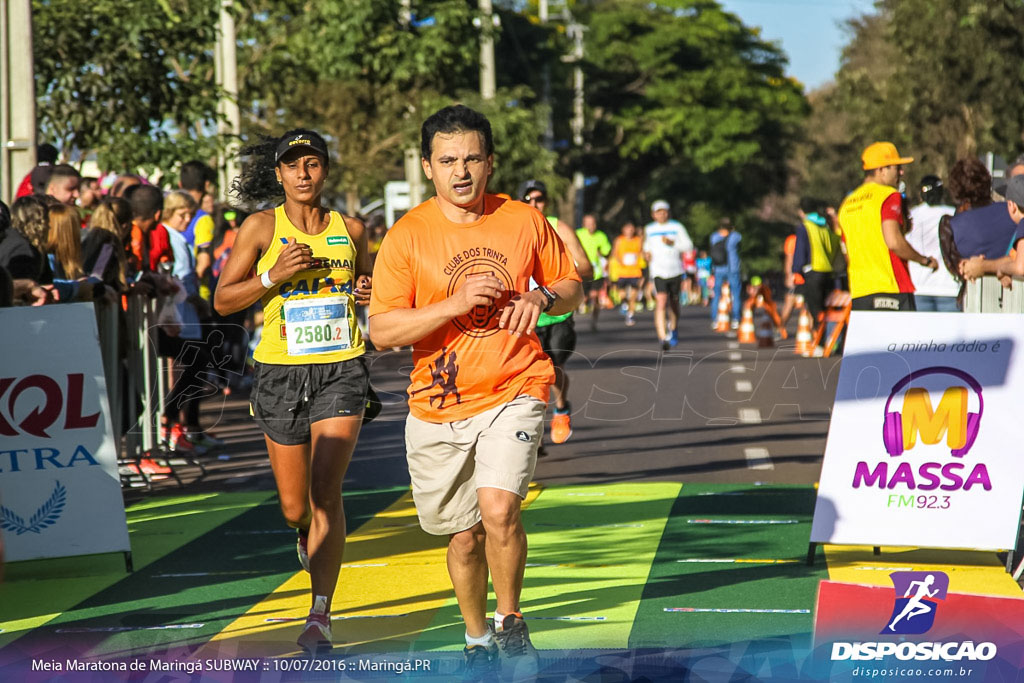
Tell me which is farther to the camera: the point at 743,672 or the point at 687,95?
the point at 687,95

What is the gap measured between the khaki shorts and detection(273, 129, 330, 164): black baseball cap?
4.51ft

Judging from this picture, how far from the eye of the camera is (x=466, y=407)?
5.30m

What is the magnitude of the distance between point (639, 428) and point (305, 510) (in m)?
7.32

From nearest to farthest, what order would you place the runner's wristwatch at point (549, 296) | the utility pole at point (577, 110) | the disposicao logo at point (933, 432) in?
the runner's wristwatch at point (549, 296) → the disposicao logo at point (933, 432) → the utility pole at point (577, 110)

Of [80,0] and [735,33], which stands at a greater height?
[735,33]

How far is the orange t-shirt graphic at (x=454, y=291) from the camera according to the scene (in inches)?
207

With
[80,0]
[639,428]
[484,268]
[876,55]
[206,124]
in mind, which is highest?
[876,55]

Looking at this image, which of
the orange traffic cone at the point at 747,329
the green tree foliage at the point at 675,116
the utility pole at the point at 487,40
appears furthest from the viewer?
the green tree foliage at the point at 675,116

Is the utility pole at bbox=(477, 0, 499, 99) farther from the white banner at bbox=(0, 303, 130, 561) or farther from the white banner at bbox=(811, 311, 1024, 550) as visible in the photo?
the white banner at bbox=(811, 311, 1024, 550)

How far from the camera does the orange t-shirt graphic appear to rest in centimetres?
526

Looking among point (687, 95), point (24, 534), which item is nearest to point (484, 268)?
point (24, 534)

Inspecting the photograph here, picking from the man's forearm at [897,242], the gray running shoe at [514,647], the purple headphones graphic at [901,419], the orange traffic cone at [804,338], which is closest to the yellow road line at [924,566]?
the purple headphones graphic at [901,419]

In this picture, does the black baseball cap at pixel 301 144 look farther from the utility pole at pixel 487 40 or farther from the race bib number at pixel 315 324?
the utility pole at pixel 487 40

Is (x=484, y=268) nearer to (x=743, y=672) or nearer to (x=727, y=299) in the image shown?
(x=743, y=672)
